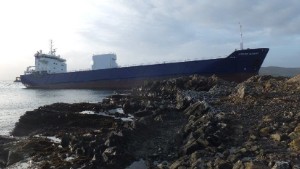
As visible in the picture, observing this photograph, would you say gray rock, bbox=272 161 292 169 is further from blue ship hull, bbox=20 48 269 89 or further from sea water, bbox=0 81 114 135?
blue ship hull, bbox=20 48 269 89

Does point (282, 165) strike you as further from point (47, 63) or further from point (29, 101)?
point (47, 63)

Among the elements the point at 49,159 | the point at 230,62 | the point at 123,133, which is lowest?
the point at 49,159

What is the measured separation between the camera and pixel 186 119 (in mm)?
19109

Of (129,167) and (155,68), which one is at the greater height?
(155,68)

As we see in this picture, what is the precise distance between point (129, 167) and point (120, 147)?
1365 mm

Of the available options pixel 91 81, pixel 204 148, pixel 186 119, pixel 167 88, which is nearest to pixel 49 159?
pixel 204 148

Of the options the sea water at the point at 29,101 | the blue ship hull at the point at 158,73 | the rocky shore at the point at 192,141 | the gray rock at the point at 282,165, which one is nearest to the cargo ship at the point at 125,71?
the blue ship hull at the point at 158,73

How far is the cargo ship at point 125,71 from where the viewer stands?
2093 inches

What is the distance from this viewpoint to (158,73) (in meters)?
59.5

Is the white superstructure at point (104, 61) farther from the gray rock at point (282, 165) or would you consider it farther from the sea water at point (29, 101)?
the gray rock at point (282, 165)

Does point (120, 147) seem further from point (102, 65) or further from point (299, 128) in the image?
point (102, 65)

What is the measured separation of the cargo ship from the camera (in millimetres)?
53156

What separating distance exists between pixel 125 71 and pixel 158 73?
20.8 feet

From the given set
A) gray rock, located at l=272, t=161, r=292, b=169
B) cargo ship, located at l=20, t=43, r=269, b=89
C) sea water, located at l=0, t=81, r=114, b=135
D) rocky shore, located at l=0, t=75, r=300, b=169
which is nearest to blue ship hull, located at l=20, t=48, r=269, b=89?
cargo ship, located at l=20, t=43, r=269, b=89
